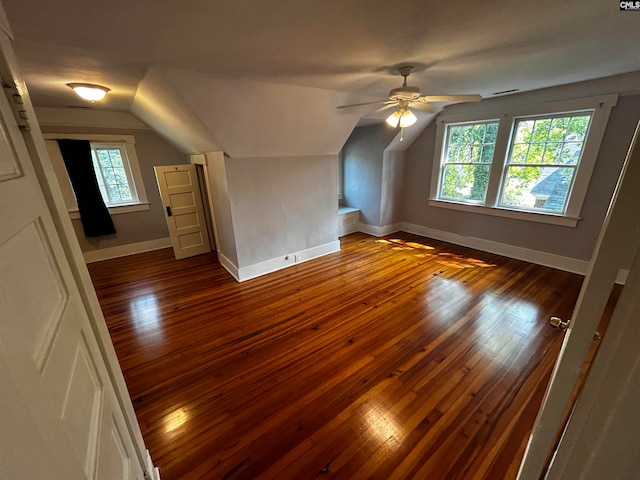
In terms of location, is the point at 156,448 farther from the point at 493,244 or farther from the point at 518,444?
the point at 493,244

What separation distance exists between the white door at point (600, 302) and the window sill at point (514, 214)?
390cm

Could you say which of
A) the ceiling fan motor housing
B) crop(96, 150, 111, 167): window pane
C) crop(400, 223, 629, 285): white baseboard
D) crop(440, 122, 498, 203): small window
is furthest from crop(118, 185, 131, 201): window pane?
crop(440, 122, 498, 203): small window

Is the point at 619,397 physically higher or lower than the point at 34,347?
lower

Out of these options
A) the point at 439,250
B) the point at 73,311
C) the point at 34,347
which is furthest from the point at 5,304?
the point at 439,250

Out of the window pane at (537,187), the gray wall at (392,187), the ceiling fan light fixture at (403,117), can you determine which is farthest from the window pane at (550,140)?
the ceiling fan light fixture at (403,117)

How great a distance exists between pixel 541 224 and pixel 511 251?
22.8 inches

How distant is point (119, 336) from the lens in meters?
2.53

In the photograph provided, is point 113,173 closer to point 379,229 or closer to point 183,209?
point 183,209

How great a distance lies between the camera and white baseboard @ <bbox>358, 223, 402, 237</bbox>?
5.36 meters

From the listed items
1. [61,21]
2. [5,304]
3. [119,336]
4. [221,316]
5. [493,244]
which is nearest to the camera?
[5,304]

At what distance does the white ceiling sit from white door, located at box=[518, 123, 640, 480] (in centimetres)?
138

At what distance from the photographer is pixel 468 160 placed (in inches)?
173

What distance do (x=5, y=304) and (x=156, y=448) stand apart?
1651 mm

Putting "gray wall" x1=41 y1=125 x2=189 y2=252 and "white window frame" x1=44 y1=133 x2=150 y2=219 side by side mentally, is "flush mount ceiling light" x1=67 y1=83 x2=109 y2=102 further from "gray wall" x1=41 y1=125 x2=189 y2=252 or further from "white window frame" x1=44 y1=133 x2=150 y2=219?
"gray wall" x1=41 y1=125 x2=189 y2=252
